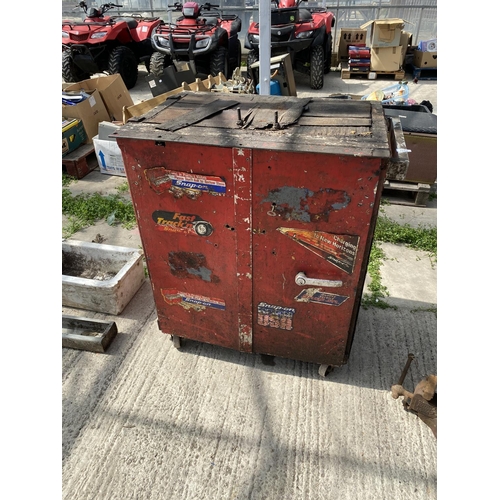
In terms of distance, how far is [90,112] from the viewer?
5.52 metres

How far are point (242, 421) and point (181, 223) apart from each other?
1226 millimetres

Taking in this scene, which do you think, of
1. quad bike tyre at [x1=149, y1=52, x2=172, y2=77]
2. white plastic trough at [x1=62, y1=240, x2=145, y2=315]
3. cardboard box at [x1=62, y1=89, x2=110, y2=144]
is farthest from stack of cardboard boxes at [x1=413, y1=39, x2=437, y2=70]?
white plastic trough at [x1=62, y1=240, x2=145, y2=315]

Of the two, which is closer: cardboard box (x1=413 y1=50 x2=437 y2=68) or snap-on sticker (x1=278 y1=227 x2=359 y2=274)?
snap-on sticker (x1=278 y1=227 x2=359 y2=274)

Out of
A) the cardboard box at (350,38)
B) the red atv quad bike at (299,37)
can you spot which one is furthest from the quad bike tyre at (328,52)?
the cardboard box at (350,38)

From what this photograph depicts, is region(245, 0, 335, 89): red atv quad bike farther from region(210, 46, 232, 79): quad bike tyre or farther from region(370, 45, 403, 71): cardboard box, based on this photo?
region(370, 45, 403, 71): cardboard box

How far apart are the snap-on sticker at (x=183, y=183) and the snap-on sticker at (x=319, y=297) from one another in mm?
743

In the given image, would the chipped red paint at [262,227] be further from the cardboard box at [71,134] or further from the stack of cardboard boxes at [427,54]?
the stack of cardboard boxes at [427,54]

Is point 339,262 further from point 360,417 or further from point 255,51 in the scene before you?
point 255,51

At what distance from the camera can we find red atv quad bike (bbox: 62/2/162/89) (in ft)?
24.6

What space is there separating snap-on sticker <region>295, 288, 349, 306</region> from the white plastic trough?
1523mm

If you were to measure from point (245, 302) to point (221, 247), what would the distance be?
400 mm

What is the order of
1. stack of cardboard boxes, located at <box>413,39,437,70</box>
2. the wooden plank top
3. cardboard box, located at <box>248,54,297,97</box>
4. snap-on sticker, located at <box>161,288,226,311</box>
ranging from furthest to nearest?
stack of cardboard boxes, located at <box>413,39,437,70</box>
cardboard box, located at <box>248,54,297,97</box>
snap-on sticker, located at <box>161,288,226,311</box>
the wooden plank top

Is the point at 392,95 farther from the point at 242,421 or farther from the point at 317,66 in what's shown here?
the point at 242,421

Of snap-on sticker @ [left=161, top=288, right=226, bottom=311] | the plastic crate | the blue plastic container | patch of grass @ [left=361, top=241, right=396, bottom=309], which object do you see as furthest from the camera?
the blue plastic container
